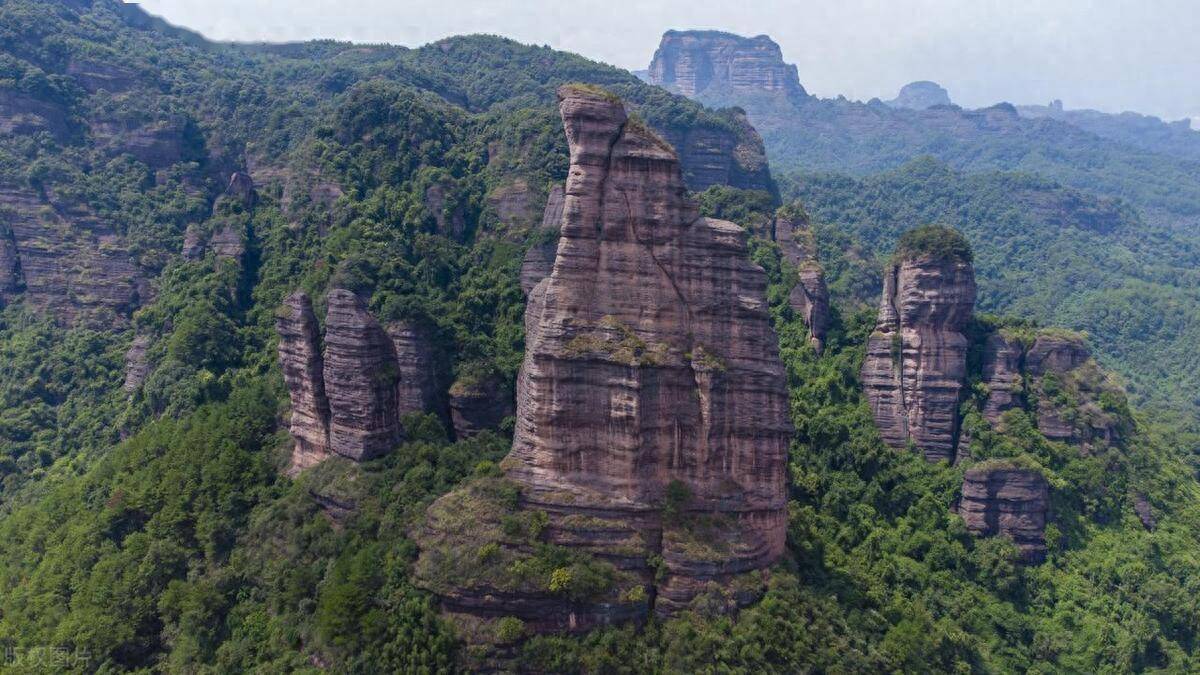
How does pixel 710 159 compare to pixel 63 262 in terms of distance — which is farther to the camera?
pixel 710 159

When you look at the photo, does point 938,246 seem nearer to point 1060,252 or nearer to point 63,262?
point 63,262

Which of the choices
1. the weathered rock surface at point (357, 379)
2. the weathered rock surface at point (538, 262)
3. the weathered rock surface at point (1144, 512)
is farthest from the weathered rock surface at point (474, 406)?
the weathered rock surface at point (1144, 512)

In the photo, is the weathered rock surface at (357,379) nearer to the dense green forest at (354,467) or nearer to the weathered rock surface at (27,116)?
the dense green forest at (354,467)

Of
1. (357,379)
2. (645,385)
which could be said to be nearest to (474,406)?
(357,379)

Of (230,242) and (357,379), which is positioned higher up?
(230,242)

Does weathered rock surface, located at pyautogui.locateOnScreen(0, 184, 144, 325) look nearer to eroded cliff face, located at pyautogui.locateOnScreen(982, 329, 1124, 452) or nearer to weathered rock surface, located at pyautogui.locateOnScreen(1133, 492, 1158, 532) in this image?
eroded cliff face, located at pyautogui.locateOnScreen(982, 329, 1124, 452)

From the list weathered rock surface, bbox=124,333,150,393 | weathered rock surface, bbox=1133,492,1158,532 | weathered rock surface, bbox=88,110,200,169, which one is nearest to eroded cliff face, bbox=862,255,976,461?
weathered rock surface, bbox=1133,492,1158,532

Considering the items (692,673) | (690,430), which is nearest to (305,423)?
(690,430)
